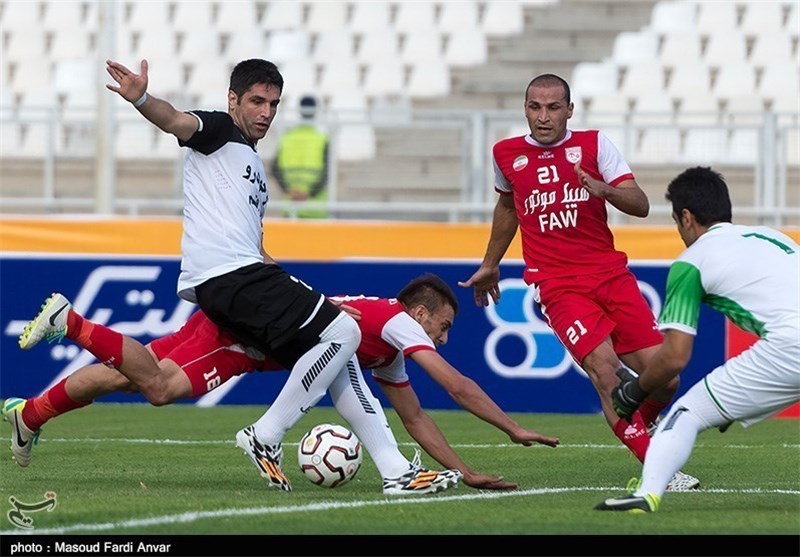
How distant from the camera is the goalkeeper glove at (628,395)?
7.00m

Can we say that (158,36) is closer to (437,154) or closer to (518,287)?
(437,154)

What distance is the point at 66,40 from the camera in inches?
930

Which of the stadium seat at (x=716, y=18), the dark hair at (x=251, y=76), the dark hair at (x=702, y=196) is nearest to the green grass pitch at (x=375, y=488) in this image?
A: the dark hair at (x=702, y=196)

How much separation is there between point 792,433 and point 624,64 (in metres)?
10.1

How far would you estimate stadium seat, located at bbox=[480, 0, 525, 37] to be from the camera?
22.3 m

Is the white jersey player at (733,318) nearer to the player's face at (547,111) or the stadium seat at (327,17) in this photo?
the player's face at (547,111)

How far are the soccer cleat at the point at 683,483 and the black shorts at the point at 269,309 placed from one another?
2042 millimetres

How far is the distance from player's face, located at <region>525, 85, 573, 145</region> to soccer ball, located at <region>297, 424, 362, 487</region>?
2.23 metres

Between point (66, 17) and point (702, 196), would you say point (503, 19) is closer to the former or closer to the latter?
point (66, 17)

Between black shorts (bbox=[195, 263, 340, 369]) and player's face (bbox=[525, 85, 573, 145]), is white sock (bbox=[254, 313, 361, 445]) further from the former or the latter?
player's face (bbox=[525, 85, 573, 145])

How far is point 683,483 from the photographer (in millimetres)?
8094

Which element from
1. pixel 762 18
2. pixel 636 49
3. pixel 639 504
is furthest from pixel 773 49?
pixel 639 504

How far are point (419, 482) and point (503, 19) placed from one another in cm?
1561

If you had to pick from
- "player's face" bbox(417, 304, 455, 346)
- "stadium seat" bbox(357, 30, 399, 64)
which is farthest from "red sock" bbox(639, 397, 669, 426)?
"stadium seat" bbox(357, 30, 399, 64)
